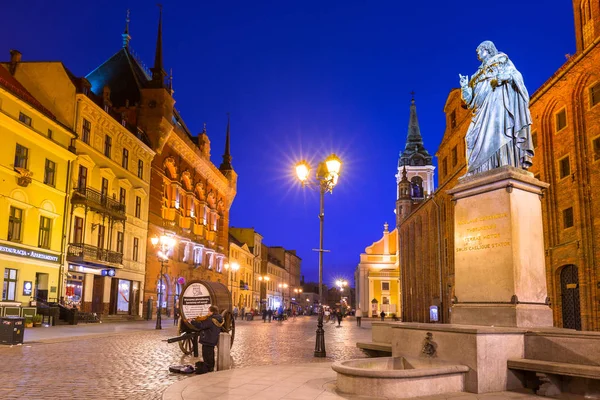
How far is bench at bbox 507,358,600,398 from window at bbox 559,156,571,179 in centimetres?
1900

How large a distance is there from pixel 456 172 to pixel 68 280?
87.1 ft

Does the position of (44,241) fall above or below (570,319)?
above

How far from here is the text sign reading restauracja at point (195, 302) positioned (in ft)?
54.8

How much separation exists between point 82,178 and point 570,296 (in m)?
29.4

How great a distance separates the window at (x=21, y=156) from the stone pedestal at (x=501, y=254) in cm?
2668

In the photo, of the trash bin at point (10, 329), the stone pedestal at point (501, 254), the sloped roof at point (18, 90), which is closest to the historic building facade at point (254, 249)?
the sloped roof at point (18, 90)

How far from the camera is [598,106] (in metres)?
23.0

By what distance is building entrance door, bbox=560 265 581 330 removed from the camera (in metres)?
24.1

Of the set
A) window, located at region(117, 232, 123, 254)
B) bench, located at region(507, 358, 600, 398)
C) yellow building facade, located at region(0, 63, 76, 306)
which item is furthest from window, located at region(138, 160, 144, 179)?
bench, located at region(507, 358, 600, 398)

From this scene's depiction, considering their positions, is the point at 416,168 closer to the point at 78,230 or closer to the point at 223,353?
the point at 78,230

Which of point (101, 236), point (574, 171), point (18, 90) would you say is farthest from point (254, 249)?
point (574, 171)

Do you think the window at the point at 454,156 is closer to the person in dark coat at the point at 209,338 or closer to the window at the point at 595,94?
the window at the point at 595,94

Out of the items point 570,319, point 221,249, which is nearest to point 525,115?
point 570,319

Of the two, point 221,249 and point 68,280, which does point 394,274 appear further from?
point 68,280
